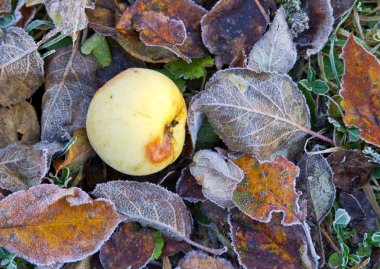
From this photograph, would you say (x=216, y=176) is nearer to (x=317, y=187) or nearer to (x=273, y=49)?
(x=317, y=187)

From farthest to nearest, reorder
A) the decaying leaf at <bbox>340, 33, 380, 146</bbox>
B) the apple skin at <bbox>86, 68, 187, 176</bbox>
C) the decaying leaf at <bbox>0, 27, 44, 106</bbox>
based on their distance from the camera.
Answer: the decaying leaf at <bbox>0, 27, 44, 106</bbox> < the decaying leaf at <bbox>340, 33, 380, 146</bbox> < the apple skin at <bbox>86, 68, 187, 176</bbox>

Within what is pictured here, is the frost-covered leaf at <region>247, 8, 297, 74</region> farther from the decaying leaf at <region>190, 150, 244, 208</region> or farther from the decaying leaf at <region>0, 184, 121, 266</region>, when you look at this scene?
the decaying leaf at <region>0, 184, 121, 266</region>

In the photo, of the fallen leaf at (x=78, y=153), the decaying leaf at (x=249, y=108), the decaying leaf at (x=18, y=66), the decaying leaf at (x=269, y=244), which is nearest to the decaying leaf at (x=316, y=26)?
the decaying leaf at (x=249, y=108)

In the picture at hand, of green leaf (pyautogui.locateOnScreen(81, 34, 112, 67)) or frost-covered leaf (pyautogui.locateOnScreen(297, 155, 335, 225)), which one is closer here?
frost-covered leaf (pyautogui.locateOnScreen(297, 155, 335, 225))

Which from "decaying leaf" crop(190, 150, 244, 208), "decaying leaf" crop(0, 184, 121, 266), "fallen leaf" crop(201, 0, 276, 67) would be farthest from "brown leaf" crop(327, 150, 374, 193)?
"decaying leaf" crop(0, 184, 121, 266)

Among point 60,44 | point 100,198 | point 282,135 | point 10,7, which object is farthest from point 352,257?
point 10,7

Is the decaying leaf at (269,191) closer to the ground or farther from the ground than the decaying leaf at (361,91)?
closer to the ground

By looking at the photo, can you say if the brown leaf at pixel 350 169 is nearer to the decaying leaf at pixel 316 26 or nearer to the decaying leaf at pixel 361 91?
the decaying leaf at pixel 361 91

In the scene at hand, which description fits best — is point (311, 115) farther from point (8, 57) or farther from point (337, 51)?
point (8, 57)
